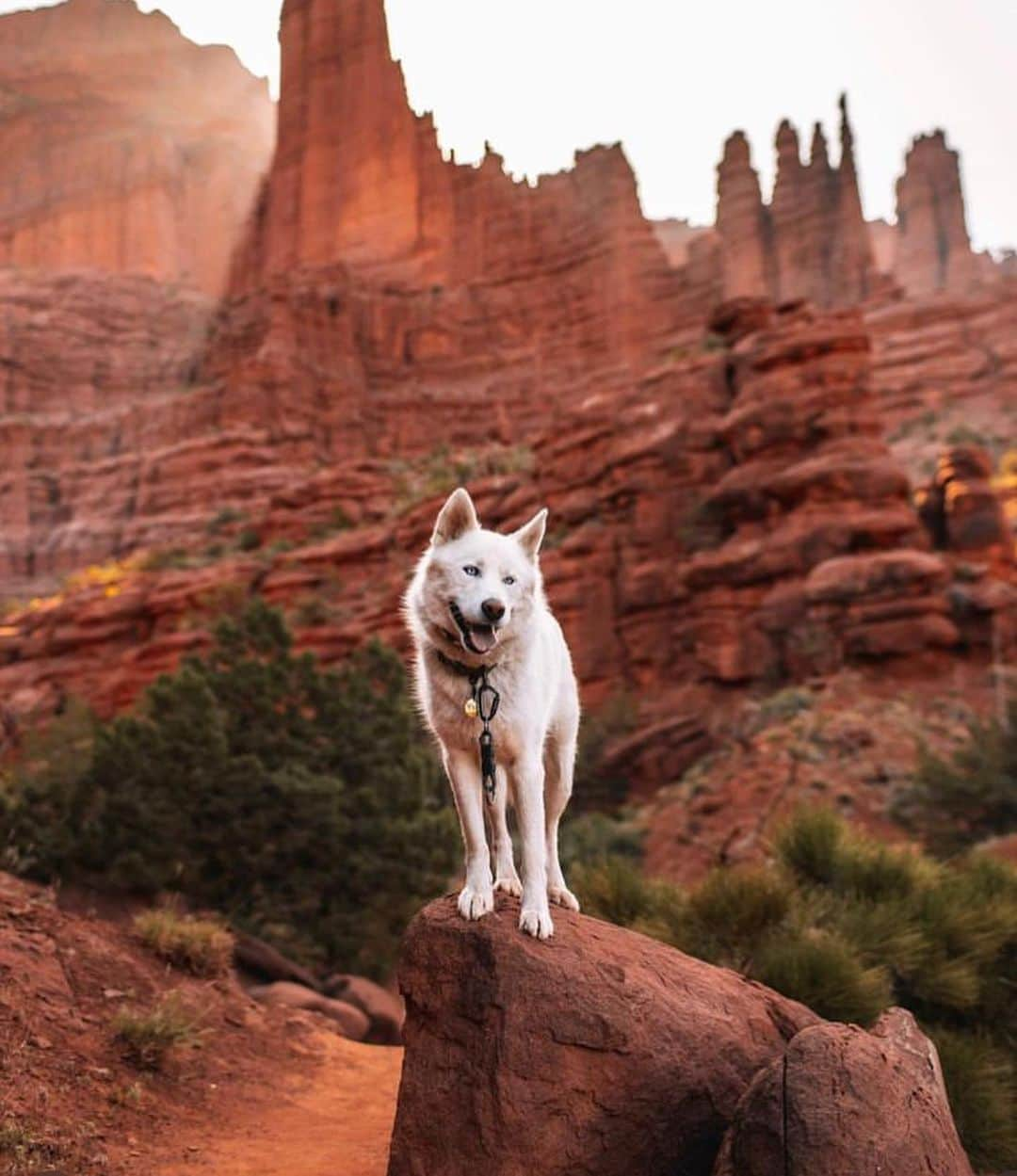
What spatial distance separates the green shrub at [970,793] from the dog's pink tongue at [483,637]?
1561cm

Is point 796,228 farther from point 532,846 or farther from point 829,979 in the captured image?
point 532,846

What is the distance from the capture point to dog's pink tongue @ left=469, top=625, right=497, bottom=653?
4.43 m

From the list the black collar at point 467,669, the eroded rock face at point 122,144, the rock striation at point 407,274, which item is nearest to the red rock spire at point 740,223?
the rock striation at point 407,274

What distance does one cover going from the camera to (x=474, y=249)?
265 feet

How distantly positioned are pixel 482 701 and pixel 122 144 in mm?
108267

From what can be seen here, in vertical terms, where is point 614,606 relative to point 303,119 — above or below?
below

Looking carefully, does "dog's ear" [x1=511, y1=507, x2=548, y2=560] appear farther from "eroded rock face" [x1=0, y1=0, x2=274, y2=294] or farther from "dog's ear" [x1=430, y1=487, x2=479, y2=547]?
"eroded rock face" [x1=0, y1=0, x2=274, y2=294]

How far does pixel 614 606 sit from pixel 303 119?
226 ft

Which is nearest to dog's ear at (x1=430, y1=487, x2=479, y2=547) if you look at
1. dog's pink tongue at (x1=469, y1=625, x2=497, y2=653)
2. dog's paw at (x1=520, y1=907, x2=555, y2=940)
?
dog's pink tongue at (x1=469, y1=625, x2=497, y2=653)

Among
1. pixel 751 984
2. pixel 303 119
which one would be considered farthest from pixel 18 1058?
pixel 303 119

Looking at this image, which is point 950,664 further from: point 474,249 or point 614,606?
point 474,249

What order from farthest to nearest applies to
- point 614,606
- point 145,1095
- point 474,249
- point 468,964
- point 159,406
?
point 474,249 < point 159,406 < point 614,606 < point 145,1095 < point 468,964

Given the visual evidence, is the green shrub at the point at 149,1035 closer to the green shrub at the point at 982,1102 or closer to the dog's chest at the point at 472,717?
the dog's chest at the point at 472,717

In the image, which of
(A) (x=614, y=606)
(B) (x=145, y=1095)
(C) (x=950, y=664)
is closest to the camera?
(B) (x=145, y=1095)
